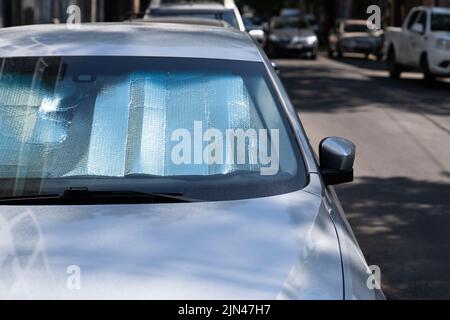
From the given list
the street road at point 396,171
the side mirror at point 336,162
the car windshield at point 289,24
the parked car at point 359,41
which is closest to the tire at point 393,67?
the street road at point 396,171

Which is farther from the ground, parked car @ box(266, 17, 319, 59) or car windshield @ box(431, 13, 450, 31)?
car windshield @ box(431, 13, 450, 31)

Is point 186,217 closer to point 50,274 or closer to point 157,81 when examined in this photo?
point 50,274

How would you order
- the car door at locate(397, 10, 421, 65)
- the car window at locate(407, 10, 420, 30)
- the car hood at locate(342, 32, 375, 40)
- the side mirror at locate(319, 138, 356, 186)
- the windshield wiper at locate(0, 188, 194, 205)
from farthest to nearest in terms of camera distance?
the car hood at locate(342, 32, 375, 40) → the car window at locate(407, 10, 420, 30) → the car door at locate(397, 10, 421, 65) → the side mirror at locate(319, 138, 356, 186) → the windshield wiper at locate(0, 188, 194, 205)

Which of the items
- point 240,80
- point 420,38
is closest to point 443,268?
point 240,80

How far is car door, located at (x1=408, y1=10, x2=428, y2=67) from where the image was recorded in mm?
22581

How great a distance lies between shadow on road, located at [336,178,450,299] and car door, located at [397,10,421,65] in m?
14.0

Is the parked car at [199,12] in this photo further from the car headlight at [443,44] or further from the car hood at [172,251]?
the car hood at [172,251]

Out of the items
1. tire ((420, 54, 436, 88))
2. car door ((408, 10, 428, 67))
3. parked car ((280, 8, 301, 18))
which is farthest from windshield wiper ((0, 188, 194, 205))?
parked car ((280, 8, 301, 18))

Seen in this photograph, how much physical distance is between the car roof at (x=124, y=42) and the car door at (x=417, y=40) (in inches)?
717

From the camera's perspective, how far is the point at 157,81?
14.0 feet

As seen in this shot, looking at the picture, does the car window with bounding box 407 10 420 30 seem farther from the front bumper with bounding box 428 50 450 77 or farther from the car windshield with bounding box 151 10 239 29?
the car windshield with bounding box 151 10 239 29

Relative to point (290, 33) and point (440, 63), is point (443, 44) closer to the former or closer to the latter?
point (440, 63)

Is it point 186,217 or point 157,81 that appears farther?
point 157,81
